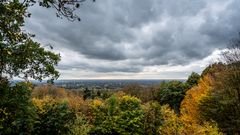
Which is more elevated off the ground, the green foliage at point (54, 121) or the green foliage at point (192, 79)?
the green foliage at point (192, 79)

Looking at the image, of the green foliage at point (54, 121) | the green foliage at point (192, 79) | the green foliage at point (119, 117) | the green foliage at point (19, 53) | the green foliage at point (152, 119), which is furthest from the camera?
the green foliage at point (192, 79)

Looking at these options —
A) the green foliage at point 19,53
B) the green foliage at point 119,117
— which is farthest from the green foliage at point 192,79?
the green foliage at point 19,53

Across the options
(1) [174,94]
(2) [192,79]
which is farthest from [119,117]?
(2) [192,79]

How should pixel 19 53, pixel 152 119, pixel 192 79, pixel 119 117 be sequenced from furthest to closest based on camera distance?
pixel 192 79
pixel 119 117
pixel 152 119
pixel 19 53

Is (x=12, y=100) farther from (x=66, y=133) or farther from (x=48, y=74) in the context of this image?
(x=66, y=133)

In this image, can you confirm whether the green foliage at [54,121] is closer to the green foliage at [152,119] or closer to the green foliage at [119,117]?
the green foliage at [119,117]

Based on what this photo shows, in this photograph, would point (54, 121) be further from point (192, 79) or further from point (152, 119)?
point (192, 79)

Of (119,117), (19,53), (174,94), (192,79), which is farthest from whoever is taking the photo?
(192,79)

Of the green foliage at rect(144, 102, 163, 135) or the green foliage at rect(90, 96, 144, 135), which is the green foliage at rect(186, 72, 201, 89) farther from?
the green foliage at rect(144, 102, 163, 135)

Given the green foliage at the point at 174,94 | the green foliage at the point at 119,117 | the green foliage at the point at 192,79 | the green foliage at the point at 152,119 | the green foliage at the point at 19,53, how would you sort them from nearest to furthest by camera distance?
1. the green foliage at the point at 19,53
2. the green foliage at the point at 152,119
3. the green foliage at the point at 119,117
4. the green foliage at the point at 174,94
5. the green foliage at the point at 192,79

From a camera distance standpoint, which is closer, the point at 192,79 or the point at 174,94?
the point at 174,94

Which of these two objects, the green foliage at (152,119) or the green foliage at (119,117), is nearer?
the green foliage at (152,119)

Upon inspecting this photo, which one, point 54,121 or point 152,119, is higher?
point 54,121

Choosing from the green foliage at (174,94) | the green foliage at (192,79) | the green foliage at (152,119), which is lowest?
the green foliage at (152,119)
